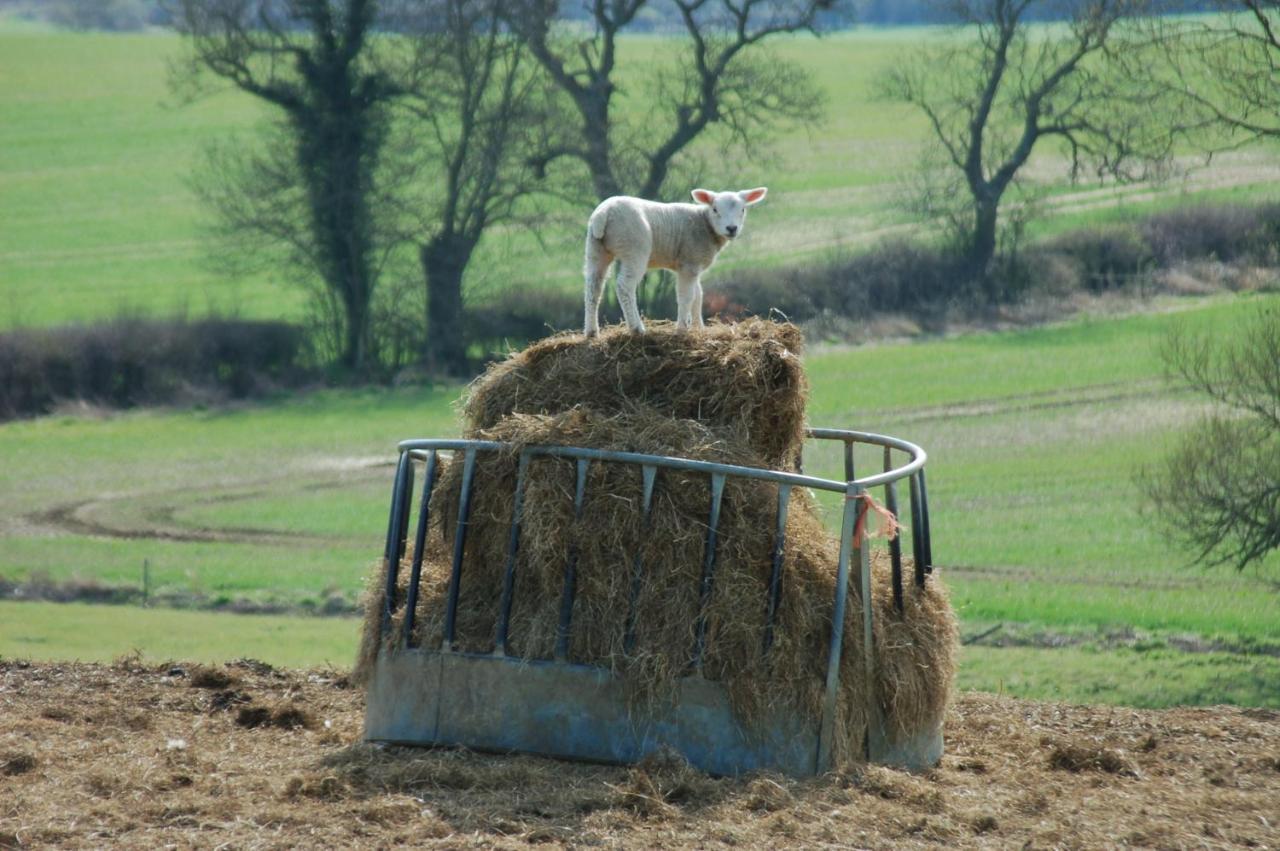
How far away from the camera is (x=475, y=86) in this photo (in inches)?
1821

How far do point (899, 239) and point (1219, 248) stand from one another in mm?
9214

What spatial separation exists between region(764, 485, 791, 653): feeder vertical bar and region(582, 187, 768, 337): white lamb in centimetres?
165

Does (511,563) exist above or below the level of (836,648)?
above

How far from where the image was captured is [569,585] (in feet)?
31.8

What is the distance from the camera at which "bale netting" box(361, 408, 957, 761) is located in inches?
379

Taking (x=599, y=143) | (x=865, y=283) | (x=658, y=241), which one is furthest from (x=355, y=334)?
(x=658, y=241)

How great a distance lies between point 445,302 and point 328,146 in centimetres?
567

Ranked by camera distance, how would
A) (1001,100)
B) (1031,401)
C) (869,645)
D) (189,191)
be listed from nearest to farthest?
1. (869,645)
2. (1031,401)
3. (1001,100)
4. (189,191)

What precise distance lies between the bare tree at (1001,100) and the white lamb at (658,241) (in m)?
34.7

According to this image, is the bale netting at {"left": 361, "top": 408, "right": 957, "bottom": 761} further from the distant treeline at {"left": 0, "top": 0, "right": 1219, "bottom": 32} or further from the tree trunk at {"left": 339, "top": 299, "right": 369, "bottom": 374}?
the distant treeline at {"left": 0, "top": 0, "right": 1219, "bottom": 32}

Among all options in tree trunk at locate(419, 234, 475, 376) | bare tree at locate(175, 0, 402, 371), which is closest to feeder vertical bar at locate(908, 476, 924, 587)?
tree trunk at locate(419, 234, 475, 376)

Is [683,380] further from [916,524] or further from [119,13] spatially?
[119,13]

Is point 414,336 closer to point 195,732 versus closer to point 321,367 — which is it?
point 321,367

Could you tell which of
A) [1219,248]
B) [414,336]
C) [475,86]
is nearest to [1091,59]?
[1219,248]
